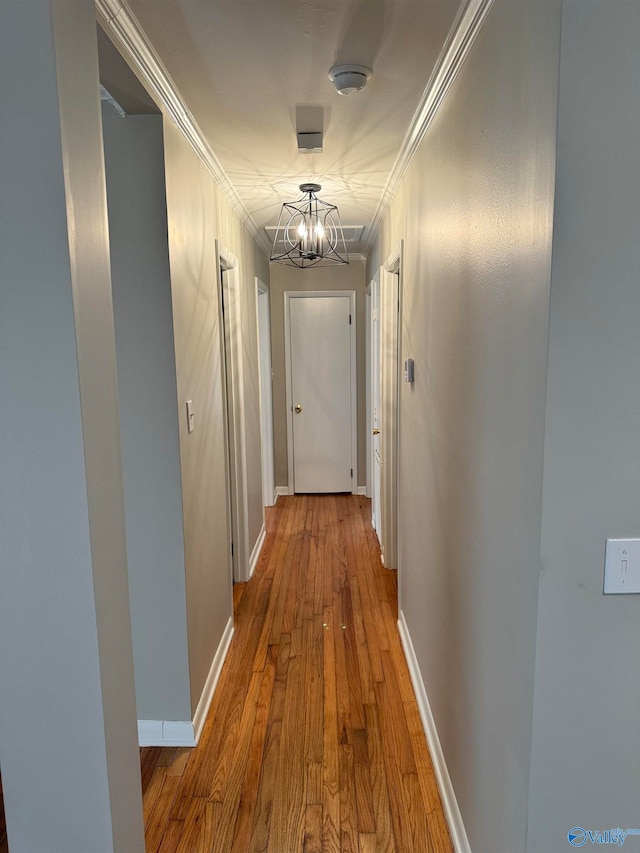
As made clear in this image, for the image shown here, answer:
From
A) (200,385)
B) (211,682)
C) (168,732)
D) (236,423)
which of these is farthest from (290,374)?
(168,732)

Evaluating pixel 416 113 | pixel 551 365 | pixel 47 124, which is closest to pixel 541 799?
pixel 551 365

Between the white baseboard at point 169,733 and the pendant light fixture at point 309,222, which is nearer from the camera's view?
the white baseboard at point 169,733

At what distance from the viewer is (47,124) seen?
1.08m

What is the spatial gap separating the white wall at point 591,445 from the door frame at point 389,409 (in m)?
2.22

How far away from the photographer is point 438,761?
200 cm

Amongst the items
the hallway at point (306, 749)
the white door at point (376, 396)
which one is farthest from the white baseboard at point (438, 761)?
the white door at point (376, 396)

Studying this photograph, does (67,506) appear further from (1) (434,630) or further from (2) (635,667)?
(1) (434,630)

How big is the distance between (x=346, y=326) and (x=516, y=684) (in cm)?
445

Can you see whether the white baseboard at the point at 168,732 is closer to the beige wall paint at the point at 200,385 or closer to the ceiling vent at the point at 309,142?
the beige wall paint at the point at 200,385

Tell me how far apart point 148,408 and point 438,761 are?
1637 mm

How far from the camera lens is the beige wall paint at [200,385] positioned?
2.09m

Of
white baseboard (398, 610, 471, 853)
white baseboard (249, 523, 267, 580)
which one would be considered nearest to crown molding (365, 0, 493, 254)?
white baseboard (398, 610, 471, 853)

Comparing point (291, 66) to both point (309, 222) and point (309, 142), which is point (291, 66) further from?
point (309, 222)

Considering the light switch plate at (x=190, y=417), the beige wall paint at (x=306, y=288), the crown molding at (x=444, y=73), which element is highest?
the crown molding at (x=444, y=73)
